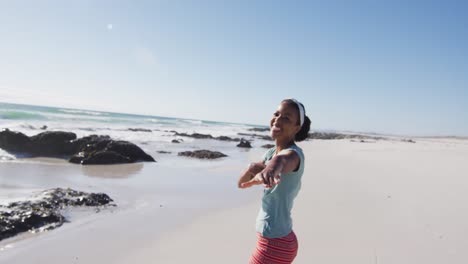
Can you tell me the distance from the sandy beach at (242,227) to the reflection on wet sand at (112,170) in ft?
3.43

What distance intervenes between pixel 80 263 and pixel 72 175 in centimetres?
691

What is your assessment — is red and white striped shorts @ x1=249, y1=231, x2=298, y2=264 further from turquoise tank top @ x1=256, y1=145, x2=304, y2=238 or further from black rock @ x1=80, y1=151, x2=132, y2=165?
black rock @ x1=80, y1=151, x2=132, y2=165

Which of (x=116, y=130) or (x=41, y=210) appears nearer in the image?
(x=41, y=210)

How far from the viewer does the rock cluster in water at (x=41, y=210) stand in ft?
Answer: 17.2

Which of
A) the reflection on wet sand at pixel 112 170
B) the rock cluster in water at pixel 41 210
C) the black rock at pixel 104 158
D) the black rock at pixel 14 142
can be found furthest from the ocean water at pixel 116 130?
the rock cluster in water at pixel 41 210

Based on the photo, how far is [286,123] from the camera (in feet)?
8.07

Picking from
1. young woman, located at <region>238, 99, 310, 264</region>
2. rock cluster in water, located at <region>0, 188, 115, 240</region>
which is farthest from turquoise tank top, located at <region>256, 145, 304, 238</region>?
rock cluster in water, located at <region>0, 188, 115, 240</region>

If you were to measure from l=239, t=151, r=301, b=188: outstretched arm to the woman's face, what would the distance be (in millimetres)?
240

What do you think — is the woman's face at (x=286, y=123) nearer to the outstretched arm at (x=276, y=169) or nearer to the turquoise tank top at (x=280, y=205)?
the turquoise tank top at (x=280, y=205)

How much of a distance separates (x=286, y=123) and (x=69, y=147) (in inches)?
572

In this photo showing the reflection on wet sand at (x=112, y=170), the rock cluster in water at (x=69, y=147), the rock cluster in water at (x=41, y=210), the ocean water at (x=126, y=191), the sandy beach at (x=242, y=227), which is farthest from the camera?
the rock cluster in water at (x=69, y=147)

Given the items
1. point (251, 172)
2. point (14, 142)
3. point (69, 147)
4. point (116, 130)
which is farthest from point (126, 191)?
point (116, 130)

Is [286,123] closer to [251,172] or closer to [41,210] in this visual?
[251,172]

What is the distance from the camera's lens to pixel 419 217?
6.55 m
